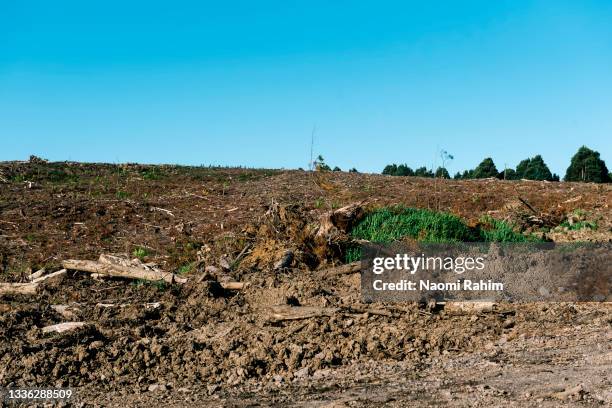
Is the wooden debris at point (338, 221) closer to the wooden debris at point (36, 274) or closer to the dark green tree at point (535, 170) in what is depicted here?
the wooden debris at point (36, 274)

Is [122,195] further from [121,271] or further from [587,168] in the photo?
[587,168]

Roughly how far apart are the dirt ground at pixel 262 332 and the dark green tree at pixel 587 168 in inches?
625

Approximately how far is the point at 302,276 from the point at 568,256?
3201 mm

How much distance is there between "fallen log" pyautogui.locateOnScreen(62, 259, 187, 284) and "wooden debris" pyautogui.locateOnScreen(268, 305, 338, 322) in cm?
208

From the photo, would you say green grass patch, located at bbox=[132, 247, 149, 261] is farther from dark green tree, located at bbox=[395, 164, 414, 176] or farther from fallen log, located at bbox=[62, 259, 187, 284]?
dark green tree, located at bbox=[395, 164, 414, 176]

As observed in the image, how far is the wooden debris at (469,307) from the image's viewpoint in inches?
269

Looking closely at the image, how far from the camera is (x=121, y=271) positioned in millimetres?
8836

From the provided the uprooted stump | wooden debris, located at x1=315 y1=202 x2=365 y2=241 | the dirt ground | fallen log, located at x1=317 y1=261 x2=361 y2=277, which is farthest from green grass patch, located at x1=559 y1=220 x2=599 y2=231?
fallen log, located at x1=317 y1=261 x2=361 y2=277

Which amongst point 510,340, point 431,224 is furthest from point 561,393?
point 431,224

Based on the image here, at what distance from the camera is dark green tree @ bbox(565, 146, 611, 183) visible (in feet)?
89.0

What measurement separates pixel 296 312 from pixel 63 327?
2237mm

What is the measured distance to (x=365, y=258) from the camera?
8.52 metres

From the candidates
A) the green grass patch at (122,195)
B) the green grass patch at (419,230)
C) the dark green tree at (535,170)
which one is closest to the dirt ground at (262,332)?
the green grass patch at (419,230)

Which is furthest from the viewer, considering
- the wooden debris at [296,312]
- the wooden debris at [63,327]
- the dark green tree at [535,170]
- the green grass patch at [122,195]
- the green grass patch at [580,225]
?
the dark green tree at [535,170]
